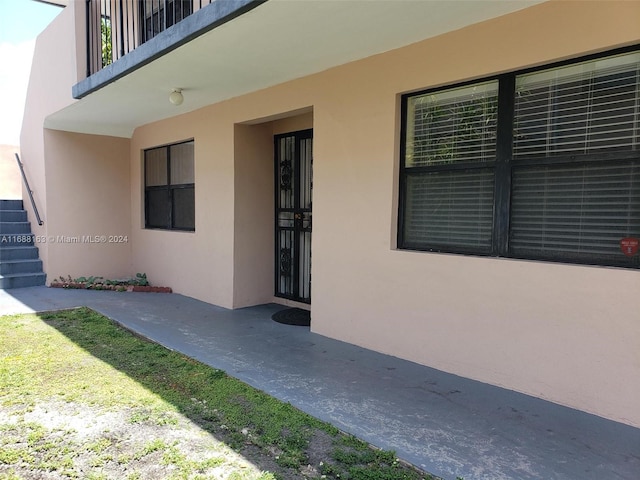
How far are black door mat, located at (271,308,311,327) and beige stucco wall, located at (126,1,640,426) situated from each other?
0.41m

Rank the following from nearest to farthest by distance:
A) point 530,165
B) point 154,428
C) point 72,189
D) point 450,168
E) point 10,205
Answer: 1. point 154,428
2. point 530,165
3. point 450,168
4. point 72,189
5. point 10,205

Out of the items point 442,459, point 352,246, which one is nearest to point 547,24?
point 352,246

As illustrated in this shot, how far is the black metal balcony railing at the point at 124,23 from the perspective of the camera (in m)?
5.39

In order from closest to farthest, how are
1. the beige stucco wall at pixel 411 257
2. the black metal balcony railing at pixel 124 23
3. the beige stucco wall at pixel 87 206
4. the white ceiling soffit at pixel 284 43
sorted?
the beige stucco wall at pixel 411 257
the white ceiling soffit at pixel 284 43
the black metal balcony railing at pixel 124 23
the beige stucco wall at pixel 87 206

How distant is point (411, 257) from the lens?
3.82 m

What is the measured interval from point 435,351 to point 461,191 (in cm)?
136

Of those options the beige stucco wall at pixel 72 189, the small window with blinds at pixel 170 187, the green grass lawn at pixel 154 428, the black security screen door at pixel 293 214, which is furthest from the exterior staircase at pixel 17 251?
the black security screen door at pixel 293 214

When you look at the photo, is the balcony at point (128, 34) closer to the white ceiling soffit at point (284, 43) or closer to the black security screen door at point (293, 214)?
the white ceiling soffit at point (284, 43)

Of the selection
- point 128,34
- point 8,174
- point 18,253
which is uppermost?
point 128,34

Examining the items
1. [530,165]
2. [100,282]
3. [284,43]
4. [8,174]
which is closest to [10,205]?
[100,282]

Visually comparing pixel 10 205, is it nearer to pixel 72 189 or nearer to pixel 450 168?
pixel 72 189

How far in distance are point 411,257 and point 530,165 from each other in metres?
1.19

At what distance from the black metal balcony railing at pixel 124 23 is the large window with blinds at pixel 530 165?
3.51m

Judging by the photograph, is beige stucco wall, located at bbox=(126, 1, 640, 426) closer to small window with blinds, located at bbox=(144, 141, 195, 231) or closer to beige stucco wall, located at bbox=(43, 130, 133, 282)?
small window with blinds, located at bbox=(144, 141, 195, 231)
